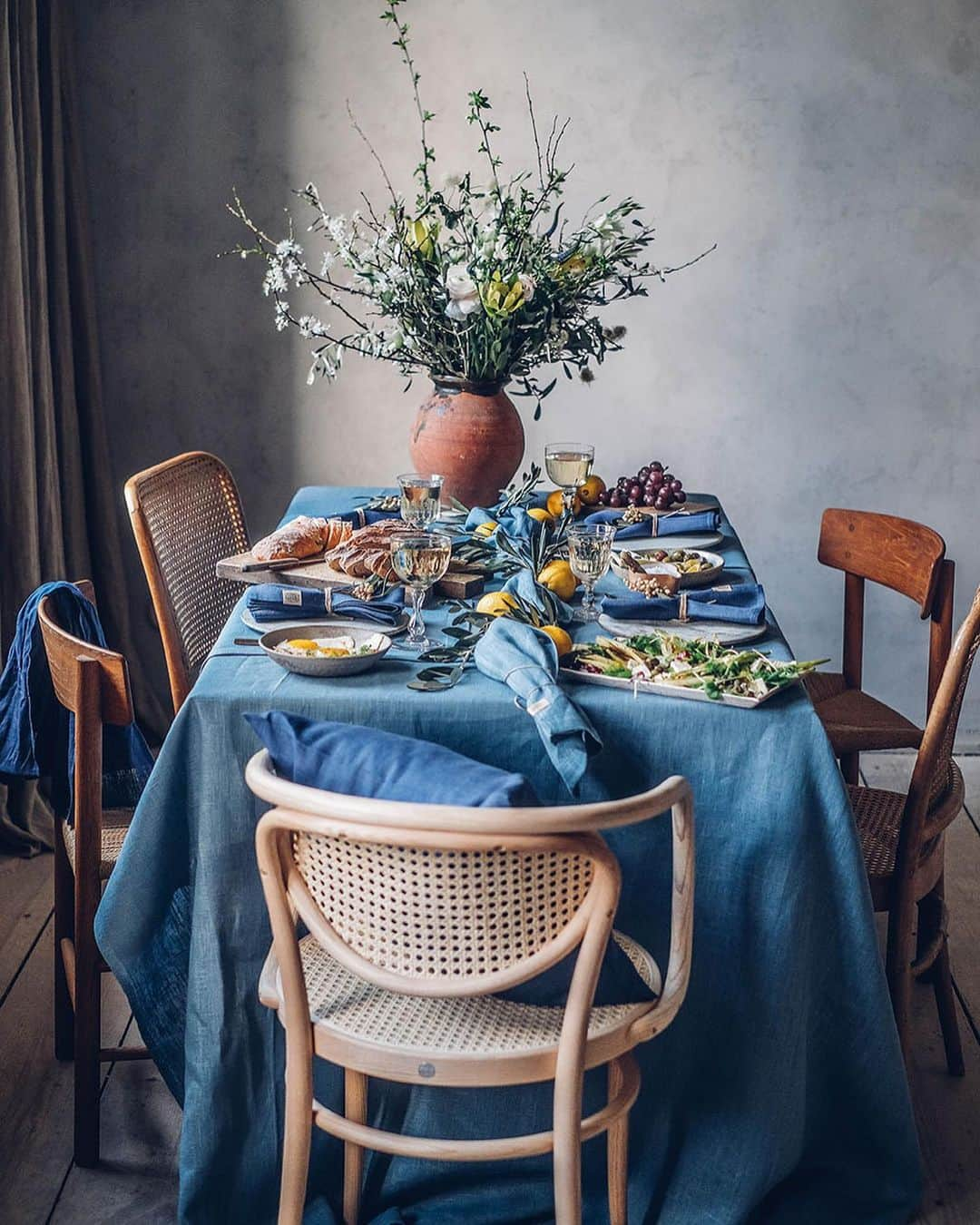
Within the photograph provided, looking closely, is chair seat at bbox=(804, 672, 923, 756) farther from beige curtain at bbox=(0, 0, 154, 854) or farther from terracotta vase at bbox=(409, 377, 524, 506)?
beige curtain at bbox=(0, 0, 154, 854)

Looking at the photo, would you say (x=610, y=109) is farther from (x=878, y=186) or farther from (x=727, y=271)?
(x=878, y=186)

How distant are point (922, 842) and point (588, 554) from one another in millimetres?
670

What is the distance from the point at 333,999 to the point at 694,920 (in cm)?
50

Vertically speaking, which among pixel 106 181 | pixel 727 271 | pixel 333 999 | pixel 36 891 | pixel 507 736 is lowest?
pixel 36 891

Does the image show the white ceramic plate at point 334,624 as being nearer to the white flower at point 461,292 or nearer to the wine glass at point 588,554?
the wine glass at point 588,554

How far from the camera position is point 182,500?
8.63 feet

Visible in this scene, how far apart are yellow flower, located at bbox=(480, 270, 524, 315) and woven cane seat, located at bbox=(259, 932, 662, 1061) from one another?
1.29 m

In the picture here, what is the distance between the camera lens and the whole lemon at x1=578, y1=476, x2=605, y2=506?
2.78 m

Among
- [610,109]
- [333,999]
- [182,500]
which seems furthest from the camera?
[610,109]

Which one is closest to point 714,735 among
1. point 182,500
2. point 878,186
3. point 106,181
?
point 182,500

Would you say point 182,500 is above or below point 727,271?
below

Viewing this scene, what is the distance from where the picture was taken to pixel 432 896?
4.44ft

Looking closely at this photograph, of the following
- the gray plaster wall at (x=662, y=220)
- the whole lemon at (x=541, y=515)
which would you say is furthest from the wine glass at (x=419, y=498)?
the gray plaster wall at (x=662, y=220)

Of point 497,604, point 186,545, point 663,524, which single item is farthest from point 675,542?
point 186,545
